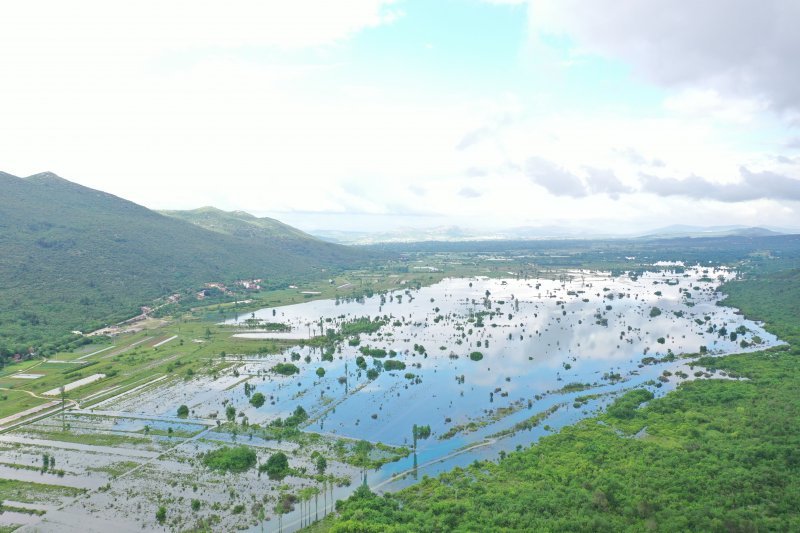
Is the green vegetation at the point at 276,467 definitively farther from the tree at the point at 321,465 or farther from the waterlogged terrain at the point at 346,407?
the tree at the point at 321,465

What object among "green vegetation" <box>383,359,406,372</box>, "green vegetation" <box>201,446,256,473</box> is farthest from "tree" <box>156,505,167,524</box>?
"green vegetation" <box>383,359,406,372</box>

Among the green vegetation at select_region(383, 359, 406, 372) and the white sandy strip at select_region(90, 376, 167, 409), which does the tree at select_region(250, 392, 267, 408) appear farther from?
the green vegetation at select_region(383, 359, 406, 372)

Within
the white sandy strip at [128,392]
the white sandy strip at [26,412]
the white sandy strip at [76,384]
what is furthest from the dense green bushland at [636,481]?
the white sandy strip at [76,384]

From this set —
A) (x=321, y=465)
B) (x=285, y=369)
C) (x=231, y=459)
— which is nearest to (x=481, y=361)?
(x=285, y=369)

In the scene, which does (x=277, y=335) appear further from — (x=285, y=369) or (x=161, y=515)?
(x=161, y=515)

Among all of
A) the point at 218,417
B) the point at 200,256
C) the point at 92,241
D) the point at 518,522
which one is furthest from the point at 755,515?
the point at 200,256

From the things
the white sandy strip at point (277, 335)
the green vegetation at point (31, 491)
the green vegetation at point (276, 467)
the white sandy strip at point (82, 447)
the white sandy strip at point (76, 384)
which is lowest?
the green vegetation at point (31, 491)
